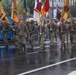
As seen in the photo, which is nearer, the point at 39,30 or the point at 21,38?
the point at 21,38

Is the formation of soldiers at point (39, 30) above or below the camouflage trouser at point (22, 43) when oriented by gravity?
above

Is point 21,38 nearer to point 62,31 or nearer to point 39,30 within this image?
point 39,30

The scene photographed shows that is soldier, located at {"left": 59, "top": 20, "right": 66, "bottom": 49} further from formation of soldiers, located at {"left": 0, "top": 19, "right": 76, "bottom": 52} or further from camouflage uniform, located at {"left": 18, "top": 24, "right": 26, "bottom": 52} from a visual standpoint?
camouflage uniform, located at {"left": 18, "top": 24, "right": 26, "bottom": 52}

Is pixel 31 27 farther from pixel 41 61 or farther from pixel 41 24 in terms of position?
pixel 41 61

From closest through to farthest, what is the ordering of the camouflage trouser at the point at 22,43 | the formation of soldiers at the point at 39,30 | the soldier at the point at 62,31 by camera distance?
the camouflage trouser at the point at 22,43
the formation of soldiers at the point at 39,30
the soldier at the point at 62,31

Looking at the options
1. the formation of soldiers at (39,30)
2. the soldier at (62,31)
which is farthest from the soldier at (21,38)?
the soldier at (62,31)

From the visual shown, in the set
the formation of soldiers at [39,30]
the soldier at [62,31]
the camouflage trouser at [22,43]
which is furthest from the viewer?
the soldier at [62,31]

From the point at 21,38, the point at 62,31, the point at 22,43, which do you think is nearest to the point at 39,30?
the point at 62,31

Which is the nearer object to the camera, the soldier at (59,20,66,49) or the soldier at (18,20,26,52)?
the soldier at (18,20,26,52)

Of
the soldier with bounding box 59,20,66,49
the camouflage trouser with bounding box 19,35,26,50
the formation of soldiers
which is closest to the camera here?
the camouflage trouser with bounding box 19,35,26,50

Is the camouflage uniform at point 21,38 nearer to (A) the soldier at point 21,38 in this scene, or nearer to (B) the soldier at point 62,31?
(A) the soldier at point 21,38

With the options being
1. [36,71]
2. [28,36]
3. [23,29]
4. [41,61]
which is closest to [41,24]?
[23,29]

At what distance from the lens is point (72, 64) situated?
12688 mm

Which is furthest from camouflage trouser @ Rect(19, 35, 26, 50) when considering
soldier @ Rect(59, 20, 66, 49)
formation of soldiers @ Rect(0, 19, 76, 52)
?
soldier @ Rect(59, 20, 66, 49)
